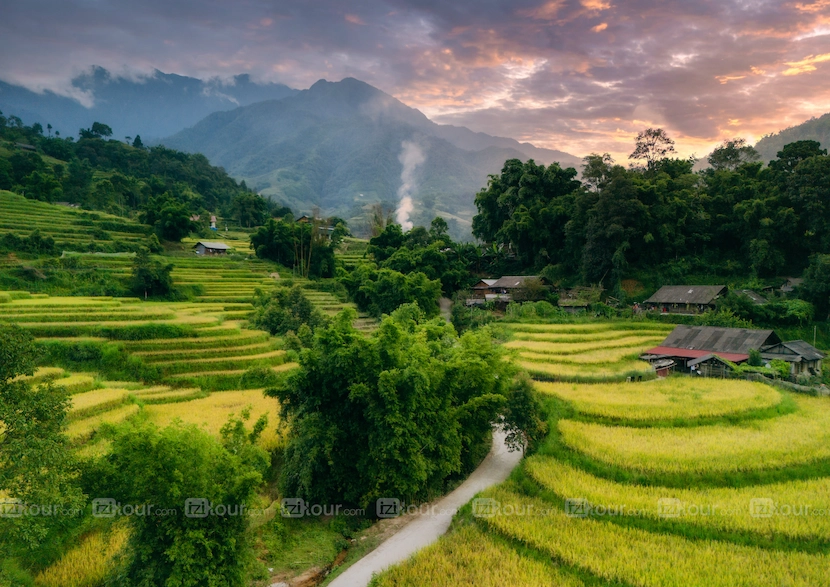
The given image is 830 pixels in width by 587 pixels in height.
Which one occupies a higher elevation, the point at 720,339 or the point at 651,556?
the point at 720,339

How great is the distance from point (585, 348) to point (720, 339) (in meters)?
6.18

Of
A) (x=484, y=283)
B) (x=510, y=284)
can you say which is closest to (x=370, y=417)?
(x=510, y=284)

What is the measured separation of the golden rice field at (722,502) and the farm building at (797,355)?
12.5 meters

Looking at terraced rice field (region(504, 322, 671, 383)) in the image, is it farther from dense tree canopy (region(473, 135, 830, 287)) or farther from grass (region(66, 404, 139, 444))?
grass (region(66, 404, 139, 444))

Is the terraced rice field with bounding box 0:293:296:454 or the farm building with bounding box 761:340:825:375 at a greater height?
the farm building with bounding box 761:340:825:375

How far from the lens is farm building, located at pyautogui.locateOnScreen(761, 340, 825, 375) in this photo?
814 inches

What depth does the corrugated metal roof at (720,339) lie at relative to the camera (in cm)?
2179

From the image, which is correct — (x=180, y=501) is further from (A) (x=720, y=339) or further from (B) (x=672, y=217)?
(B) (x=672, y=217)

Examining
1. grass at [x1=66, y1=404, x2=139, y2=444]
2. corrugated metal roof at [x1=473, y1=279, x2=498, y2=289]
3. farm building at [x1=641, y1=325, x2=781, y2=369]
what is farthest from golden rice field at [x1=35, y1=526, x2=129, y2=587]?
corrugated metal roof at [x1=473, y1=279, x2=498, y2=289]

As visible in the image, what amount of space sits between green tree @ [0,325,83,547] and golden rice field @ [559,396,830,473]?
419 inches

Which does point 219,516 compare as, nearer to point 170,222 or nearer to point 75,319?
point 75,319

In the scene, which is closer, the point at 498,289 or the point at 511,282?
the point at 511,282

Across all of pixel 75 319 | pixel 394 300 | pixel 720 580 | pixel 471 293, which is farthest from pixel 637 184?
pixel 75 319

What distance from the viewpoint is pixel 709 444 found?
1208 centimetres
